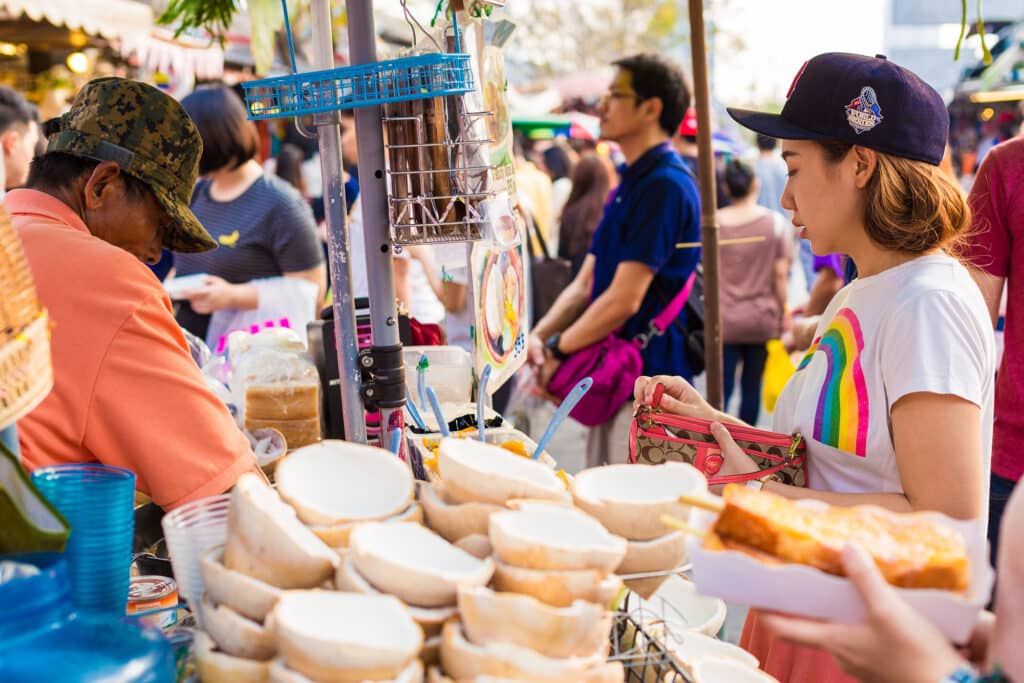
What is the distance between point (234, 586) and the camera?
121 centimetres

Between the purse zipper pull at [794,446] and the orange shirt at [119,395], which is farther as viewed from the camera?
the purse zipper pull at [794,446]

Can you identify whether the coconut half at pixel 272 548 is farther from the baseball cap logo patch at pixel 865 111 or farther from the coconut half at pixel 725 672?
the baseball cap logo patch at pixel 865 111

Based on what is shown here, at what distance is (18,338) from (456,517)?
0.61 m

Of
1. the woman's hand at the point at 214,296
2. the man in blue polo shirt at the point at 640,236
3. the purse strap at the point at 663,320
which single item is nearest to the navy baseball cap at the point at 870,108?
the man in blue polo shirt at the point at 640,236

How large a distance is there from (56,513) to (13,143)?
434cm

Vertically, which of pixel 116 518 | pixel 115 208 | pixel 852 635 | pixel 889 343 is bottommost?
pixel 852 635

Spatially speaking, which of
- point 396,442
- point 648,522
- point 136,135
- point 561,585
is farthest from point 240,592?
point 136,135

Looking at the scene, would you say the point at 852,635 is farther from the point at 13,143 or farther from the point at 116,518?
the point at 13,143

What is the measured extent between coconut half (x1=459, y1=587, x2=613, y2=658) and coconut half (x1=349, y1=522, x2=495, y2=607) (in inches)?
1.6

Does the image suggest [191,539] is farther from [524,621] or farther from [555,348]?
[555,348]

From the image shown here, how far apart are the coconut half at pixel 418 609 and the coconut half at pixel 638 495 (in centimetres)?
27

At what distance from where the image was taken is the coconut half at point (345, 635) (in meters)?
1.08

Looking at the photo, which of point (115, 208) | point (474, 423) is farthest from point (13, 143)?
point (474, 423)

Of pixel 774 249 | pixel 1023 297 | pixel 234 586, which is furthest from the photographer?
pixel 774 249
